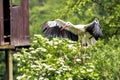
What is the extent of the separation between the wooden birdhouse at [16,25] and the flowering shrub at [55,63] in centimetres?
Answer: 54

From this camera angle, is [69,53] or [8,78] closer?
[69,53]

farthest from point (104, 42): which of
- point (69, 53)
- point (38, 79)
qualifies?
point (38, 79)

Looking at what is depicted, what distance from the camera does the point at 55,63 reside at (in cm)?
1375

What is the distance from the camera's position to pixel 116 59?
1544 centimetres

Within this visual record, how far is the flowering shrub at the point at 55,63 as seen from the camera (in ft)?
44.4

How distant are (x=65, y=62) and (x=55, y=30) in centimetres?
145

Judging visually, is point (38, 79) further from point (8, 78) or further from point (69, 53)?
point (8, 78)

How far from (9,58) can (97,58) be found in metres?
2.67

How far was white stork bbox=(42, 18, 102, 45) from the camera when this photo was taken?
12.6m

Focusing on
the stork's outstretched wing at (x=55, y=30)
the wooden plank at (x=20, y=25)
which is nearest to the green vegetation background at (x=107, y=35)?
the wooden plank at (x=20, y=25)

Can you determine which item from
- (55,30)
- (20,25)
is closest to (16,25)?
(20,25)

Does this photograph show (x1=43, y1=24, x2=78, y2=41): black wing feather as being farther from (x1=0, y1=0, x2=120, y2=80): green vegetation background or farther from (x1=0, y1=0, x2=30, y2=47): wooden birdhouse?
(x1=0, y1=0, x2=30, y2=47): wooden birdhouse

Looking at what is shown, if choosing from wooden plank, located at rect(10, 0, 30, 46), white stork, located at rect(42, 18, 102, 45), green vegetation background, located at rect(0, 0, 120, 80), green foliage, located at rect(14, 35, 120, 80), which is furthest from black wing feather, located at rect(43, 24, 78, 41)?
wooden plank, located at rect(10, 0, 30, 46)

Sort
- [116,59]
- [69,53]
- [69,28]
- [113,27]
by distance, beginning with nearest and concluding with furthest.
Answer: [69,28] < [69,53] < [116,59] < [113,27]
